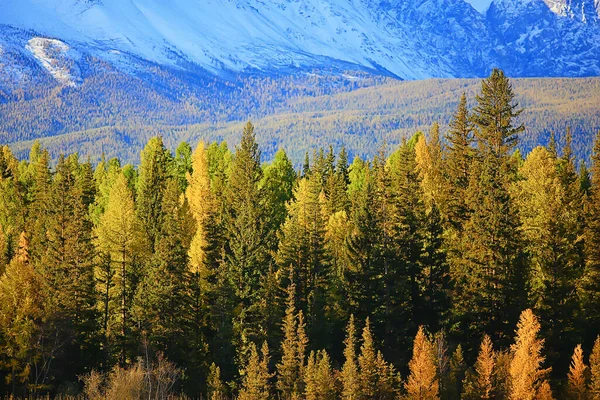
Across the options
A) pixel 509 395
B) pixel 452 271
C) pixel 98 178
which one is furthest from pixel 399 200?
pixel 98 178

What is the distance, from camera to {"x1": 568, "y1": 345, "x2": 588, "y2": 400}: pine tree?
2094 inches

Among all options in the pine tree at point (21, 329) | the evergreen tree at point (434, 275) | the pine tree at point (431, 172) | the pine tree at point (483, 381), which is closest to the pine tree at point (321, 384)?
the pine tree at point (483, 381)

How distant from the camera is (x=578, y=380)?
53.3 meters

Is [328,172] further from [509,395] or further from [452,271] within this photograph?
[509,395]

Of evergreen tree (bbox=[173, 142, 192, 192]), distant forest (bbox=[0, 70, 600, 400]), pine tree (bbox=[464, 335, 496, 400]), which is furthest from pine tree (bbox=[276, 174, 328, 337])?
evergreen tree (bbox=[173, 142, 192, 192])

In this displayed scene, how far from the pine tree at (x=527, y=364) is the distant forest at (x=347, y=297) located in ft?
0.42

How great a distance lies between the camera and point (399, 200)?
217ft

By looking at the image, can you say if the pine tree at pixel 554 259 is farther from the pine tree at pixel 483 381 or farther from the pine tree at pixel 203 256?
the pine tree at pixel 203 256

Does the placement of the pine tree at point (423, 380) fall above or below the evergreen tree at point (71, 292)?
below

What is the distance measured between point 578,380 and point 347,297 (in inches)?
665

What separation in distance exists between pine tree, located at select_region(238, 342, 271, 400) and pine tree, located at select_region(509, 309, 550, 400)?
46.5ft

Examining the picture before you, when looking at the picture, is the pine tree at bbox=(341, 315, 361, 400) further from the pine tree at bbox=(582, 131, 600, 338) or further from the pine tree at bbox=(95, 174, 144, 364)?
the pine tree at bbox=(95, 174, 144, 364)

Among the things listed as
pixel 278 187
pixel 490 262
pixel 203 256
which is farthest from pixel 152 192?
pixel 490 262

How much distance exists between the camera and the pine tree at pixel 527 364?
52.0 meters
